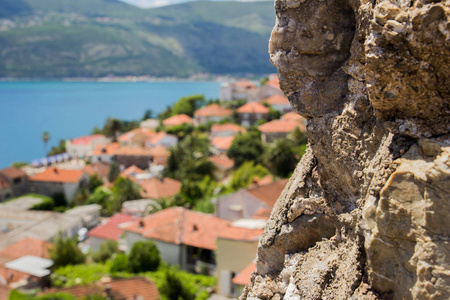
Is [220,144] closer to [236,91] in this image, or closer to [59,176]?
[59,176]

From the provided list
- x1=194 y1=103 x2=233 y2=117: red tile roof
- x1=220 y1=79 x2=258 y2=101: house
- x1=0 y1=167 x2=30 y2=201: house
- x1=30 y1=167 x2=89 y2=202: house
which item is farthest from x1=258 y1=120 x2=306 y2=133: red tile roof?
x1=0 y1=167 x2=30 y2=201: house

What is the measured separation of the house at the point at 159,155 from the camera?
59.9 metres

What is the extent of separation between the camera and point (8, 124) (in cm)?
14912

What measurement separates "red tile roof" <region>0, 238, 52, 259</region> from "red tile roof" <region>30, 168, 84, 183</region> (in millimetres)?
26662

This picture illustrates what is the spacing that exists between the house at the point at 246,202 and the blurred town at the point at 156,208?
0.07 metres

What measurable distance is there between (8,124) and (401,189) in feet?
535

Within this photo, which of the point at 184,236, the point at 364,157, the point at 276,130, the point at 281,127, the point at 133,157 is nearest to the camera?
the point at 364,157

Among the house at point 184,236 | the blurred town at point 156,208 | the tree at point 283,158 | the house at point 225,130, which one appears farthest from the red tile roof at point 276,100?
the house at point 184,236

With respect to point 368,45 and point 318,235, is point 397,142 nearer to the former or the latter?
point 368,45

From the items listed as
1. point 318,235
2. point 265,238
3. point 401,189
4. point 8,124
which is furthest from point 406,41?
point 8,124

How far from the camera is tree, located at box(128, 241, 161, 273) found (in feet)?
76.6

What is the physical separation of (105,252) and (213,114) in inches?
1800

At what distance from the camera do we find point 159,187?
4747 cm

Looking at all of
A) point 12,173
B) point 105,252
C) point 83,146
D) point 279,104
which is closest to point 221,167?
point 105,252
